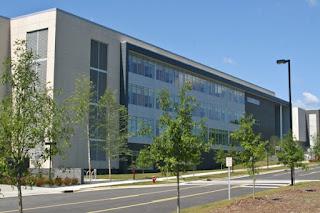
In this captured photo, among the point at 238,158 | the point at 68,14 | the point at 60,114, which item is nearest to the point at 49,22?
the point at 68,14

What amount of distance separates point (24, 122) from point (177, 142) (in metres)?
5.85

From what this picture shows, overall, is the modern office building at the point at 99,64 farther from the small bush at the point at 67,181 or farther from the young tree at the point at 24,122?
the young tree at the point at 24,122

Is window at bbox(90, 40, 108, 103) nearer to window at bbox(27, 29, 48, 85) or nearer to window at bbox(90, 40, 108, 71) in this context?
window at bbox(90, 40, 108, 71)

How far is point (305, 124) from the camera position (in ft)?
458

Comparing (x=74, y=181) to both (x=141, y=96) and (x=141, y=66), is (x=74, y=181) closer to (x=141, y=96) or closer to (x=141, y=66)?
(x=141, y=96)

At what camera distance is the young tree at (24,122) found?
10.5 metres

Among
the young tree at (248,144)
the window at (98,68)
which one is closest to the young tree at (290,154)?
the young tree at (248,144)

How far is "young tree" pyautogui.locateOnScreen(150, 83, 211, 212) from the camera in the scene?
15.3m

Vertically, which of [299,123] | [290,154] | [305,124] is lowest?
[290,154]

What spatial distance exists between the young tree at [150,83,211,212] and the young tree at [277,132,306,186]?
50.6 ft

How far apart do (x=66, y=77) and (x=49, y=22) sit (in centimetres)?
554

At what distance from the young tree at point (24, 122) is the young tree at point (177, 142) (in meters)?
4.33

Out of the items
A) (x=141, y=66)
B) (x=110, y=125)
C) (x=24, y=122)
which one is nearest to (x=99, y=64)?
(x=141, y=66)

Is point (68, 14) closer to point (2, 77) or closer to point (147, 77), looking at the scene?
point (147, 77)
